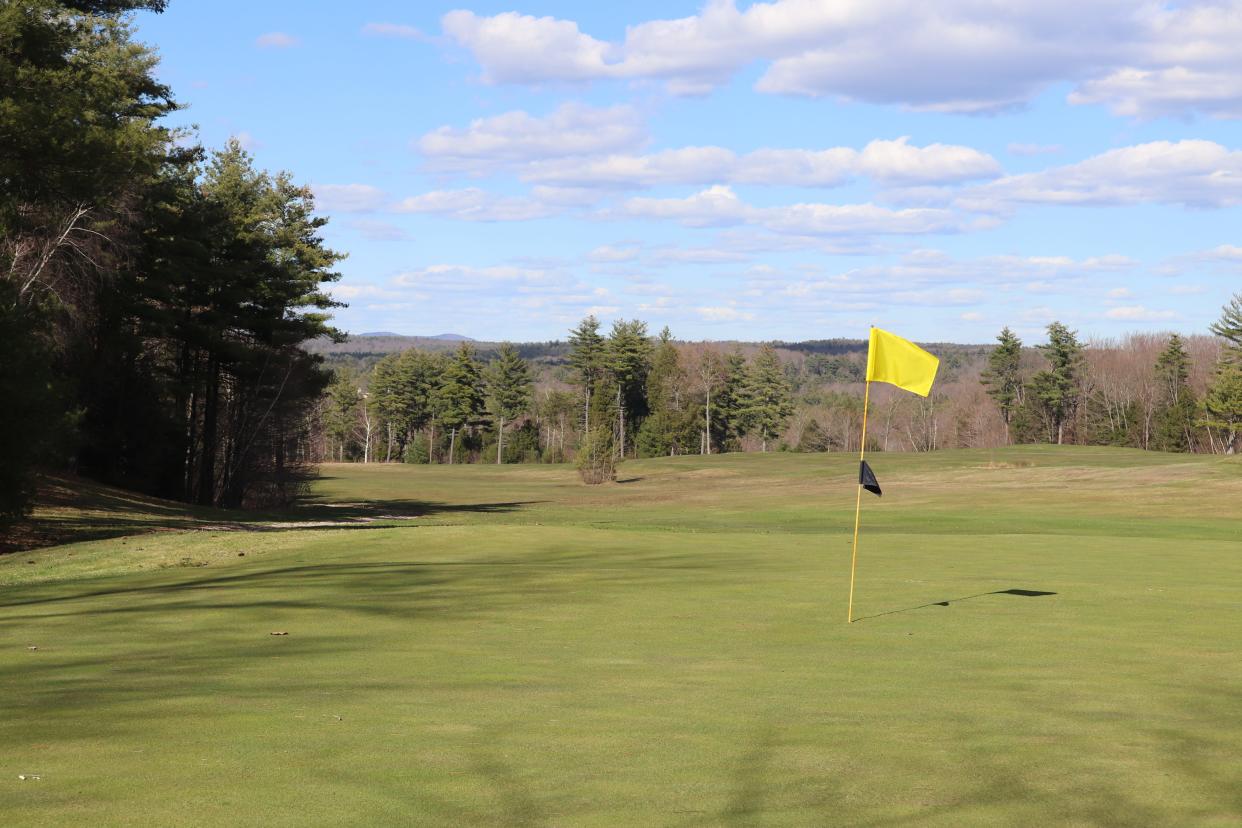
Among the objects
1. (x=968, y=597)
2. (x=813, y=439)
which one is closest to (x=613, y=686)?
(x=968, y=597)

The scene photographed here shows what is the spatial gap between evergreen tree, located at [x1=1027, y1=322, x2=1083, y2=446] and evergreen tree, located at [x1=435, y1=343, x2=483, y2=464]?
201 feet

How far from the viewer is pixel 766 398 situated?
135500 mm

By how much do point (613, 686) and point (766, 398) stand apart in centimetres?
12757

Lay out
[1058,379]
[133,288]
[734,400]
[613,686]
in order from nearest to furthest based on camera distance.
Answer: [613,686] → [133,288] → [1058,379] → [734,400]

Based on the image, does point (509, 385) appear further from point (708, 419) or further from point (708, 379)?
point (708, 419)

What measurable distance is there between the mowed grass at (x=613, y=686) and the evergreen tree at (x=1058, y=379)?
104107 mm

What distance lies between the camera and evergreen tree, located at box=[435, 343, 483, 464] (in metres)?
130

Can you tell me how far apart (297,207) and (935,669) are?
6623 centimetres

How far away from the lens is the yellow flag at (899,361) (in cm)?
1305

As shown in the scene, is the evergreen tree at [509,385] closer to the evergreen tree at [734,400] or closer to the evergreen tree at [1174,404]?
the evergreen tree at [734,400]

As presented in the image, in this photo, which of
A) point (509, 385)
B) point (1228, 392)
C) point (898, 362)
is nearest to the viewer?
point (898, 362)

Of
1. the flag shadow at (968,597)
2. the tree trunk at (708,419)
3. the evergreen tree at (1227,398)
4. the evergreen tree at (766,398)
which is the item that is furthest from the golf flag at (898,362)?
the evergreen tree at (766,398)

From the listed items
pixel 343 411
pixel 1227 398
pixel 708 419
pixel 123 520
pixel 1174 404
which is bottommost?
pixel 123 520

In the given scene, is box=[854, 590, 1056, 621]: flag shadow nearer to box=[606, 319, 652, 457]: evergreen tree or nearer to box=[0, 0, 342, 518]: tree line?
box=[0, 0, 342, 518]: tree line
